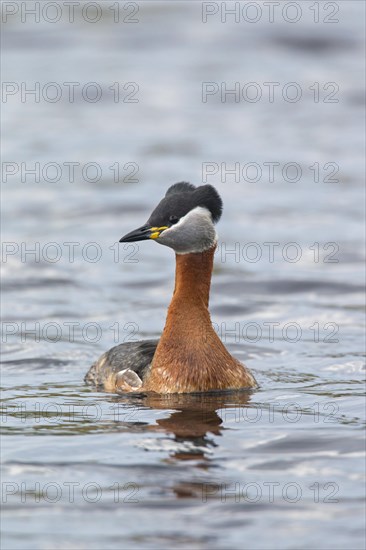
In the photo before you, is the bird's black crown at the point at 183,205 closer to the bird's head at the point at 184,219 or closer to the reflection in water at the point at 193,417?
the bird's head at the point at 184,219

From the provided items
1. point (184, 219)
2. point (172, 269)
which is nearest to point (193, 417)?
point (184, 219)

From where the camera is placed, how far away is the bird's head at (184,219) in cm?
1409

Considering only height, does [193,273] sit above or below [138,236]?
below

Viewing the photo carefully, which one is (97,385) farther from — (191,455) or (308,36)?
(308,36)

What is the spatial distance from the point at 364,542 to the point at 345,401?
423 centimetres

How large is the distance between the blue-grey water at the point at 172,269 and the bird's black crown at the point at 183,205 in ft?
6.27

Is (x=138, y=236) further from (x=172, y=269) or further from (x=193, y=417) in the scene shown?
(x=172, y=269)

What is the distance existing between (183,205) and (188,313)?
3.94ft

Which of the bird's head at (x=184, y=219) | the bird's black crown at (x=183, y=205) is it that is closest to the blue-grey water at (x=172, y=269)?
the bird's head at (x=184, y=219)

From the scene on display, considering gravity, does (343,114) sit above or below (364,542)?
above

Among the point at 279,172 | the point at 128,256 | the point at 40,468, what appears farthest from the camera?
the point at 279,172

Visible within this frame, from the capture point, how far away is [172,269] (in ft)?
70.9

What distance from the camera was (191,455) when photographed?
11.9 metres

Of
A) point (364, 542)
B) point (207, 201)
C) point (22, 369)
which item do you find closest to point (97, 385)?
point (22, 369)
